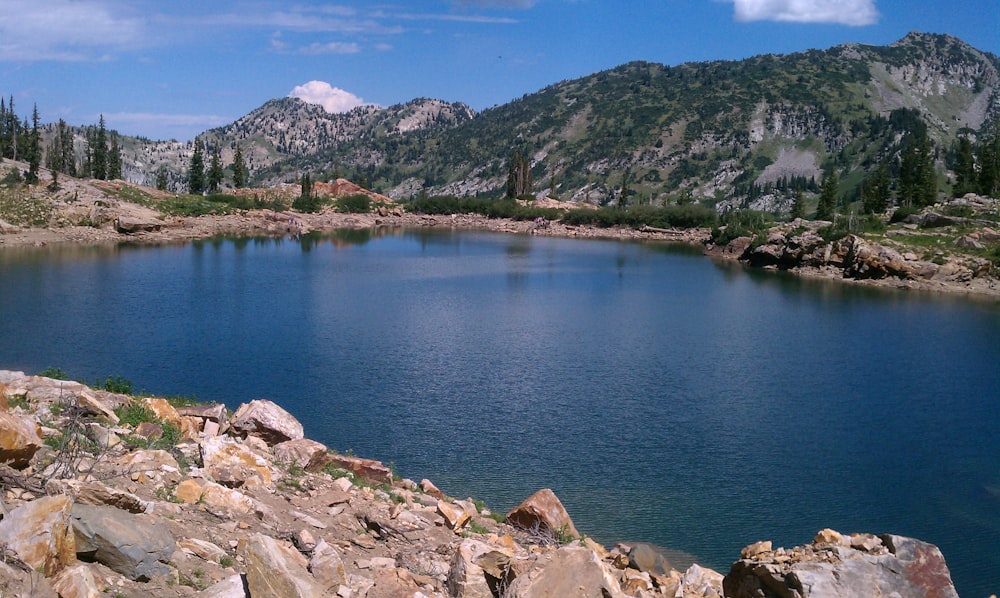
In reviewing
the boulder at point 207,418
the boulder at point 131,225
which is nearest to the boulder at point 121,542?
the boulder at point 207,418

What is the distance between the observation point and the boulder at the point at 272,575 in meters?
7.72

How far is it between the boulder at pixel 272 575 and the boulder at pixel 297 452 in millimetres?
6804

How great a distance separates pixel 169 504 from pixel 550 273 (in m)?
59.6

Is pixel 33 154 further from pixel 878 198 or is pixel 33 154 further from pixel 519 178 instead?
pixel 878 198

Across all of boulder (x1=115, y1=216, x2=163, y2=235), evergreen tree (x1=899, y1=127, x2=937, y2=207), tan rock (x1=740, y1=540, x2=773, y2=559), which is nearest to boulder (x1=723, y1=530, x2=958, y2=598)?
tan rock (x1=740, y1=540, x2=773, y2=559)

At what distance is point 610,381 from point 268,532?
21.8 metres

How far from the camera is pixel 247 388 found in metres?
27.8

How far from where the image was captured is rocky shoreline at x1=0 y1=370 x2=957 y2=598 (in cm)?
791

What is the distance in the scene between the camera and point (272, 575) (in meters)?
7.86

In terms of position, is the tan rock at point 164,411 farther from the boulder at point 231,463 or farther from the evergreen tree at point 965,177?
the evergreen tree at point 965,177

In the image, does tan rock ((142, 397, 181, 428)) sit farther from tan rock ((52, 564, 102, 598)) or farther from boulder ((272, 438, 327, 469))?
tan rock ((52, 564, 102, 598))

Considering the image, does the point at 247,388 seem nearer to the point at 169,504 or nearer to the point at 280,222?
the point at 169,504

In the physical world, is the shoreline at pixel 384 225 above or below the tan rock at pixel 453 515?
above

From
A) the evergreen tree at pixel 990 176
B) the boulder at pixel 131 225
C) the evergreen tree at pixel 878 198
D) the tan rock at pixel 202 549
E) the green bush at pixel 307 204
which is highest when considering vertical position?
the evergreen tree at pixel 990 176
